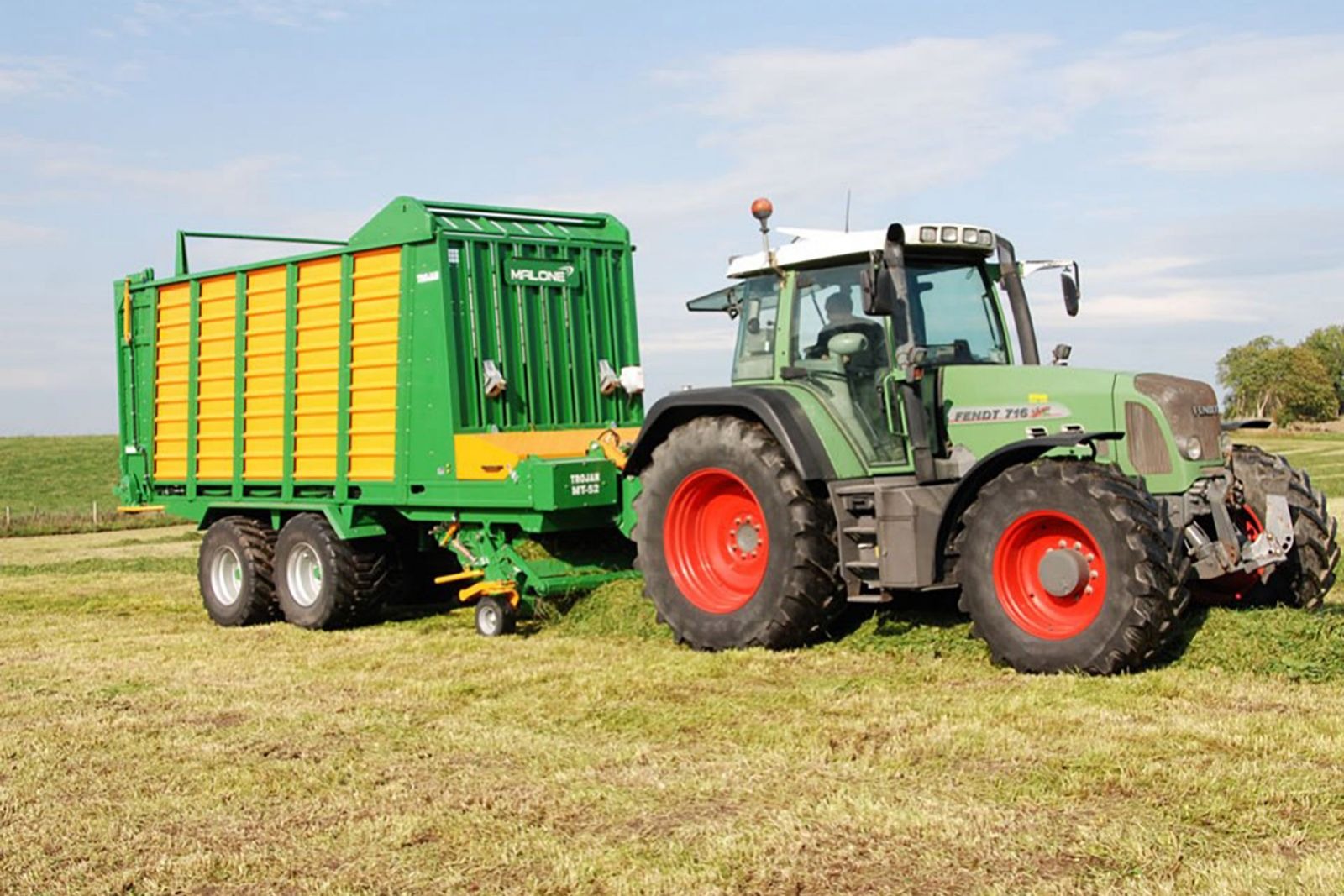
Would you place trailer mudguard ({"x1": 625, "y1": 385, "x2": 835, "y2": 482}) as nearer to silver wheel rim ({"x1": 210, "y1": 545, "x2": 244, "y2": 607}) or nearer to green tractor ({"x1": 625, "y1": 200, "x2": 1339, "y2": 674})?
green tractor ({"x1": 625, "y1": 200, "x2": 1339, "y2": 674})

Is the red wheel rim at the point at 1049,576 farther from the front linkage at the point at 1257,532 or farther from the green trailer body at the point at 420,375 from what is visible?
the green trailer body at the point at 420,375

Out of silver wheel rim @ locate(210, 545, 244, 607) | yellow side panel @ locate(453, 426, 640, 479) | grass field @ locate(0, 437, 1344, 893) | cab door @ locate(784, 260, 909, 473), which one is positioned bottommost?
grass field @ locate(0, 437, 1344, 893)

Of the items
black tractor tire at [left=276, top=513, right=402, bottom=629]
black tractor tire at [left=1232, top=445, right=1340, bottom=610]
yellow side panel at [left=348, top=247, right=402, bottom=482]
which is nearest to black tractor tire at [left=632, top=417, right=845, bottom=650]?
black tractor tire at [left=1232, top=445, right=1340, bottom=610]

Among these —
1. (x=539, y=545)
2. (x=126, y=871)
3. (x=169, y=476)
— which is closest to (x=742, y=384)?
(x=539, y=545)

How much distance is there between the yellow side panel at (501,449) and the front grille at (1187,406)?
3.80 metres

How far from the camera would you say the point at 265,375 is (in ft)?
40.6

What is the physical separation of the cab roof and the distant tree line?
92966 mm

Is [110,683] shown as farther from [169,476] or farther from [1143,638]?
[1143,638]

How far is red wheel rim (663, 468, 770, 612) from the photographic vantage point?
30.3 feet

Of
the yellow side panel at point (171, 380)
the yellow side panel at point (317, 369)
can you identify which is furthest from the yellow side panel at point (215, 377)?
the yellow side panel at point (317, 369)

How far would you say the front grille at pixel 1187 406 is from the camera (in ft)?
26.3

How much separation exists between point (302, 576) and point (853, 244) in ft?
18.8

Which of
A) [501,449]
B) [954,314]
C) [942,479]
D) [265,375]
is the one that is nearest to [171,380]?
[265,375]

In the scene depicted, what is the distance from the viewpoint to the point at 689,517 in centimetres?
943
